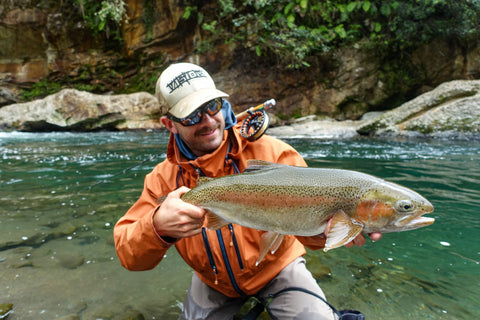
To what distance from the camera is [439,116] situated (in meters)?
10.4

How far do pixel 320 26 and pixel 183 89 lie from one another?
1532cm

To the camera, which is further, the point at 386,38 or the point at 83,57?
the point at 83,57

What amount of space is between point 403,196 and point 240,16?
15.9 metres

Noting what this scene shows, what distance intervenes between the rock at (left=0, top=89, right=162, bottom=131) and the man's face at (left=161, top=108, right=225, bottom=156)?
1414cm

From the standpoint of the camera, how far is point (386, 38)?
14945 millimetres

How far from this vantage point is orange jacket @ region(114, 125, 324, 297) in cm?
205

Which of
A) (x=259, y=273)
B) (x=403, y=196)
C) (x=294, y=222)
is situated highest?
(x=403, y=196)

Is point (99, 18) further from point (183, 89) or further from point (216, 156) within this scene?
point (216, 156)

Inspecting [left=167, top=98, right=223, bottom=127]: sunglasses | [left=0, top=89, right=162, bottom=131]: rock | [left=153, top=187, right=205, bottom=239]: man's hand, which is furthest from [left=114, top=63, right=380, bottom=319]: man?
[left=0, top=89, right=162, bottom=131]: rock

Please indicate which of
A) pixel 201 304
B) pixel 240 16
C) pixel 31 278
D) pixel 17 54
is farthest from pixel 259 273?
pixel 17 54

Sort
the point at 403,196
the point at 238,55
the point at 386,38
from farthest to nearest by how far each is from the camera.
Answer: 1. the point at 238,55
2. the point at 386,38
3. the point at 403,196

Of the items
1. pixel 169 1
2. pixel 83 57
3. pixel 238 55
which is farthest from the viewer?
pixel 83 57

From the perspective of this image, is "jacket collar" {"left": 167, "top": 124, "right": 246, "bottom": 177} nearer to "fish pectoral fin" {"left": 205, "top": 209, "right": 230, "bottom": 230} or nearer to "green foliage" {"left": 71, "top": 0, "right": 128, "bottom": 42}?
"fish pectoral fin" {"left": 205, "top": 209, "right": 230, "bottom": 230}

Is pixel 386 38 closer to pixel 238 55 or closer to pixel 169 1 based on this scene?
pixel 238 55
